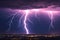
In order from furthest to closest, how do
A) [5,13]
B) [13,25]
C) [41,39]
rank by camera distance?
1. [5,13]
2. [13,25]
3. [41,39]

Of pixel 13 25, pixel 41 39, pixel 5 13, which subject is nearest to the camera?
pixel 41 39

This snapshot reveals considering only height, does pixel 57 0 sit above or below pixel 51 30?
above

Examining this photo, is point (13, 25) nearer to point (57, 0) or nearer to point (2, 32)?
point (2, 32)

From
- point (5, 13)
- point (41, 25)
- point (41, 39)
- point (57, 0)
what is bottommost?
point (41, 39)

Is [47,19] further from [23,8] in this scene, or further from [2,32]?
[2,32]

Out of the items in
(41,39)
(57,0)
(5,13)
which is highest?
(57,0)

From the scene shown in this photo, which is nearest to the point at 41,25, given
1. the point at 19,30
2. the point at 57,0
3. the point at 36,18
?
the point at 36,18

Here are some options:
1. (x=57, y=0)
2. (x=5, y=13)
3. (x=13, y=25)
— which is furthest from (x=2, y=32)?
(x=57, y=0)

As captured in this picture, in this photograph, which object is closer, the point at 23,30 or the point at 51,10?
the point at 23,30

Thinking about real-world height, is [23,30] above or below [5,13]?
below
